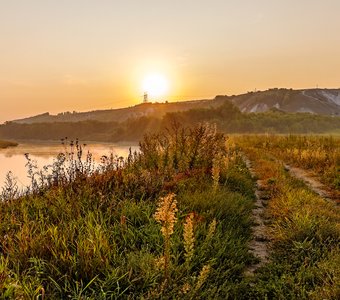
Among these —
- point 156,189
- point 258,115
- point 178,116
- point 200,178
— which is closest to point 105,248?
point 156,189

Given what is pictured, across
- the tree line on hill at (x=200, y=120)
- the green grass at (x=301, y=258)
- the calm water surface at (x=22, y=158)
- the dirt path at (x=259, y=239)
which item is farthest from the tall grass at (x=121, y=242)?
the tree line on hill at (x=200, y=120)

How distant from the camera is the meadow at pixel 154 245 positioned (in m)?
3.97

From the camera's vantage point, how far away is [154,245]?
5191 mm

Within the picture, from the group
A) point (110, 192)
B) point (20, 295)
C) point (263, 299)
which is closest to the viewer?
point (20, 295)

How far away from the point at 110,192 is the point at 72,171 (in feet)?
3.79

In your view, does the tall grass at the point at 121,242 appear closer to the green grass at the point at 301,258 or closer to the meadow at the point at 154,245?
the meadow at the point at 154,245

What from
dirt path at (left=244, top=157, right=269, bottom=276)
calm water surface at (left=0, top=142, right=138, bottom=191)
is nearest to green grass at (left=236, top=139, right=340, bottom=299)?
dirt path at (left=244, top=157, right=269, bottom=276)

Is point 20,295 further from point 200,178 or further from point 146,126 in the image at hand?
point 146,126

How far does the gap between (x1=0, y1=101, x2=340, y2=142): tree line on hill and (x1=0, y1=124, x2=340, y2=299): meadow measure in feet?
86.7

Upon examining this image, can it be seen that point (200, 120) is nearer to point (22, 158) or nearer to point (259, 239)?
point (22, 158)

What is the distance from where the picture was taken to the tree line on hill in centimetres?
7588

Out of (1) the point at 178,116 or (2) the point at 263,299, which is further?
(1) the point at 178,116

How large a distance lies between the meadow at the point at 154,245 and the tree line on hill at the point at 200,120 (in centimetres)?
2643

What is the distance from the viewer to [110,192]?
714cm
